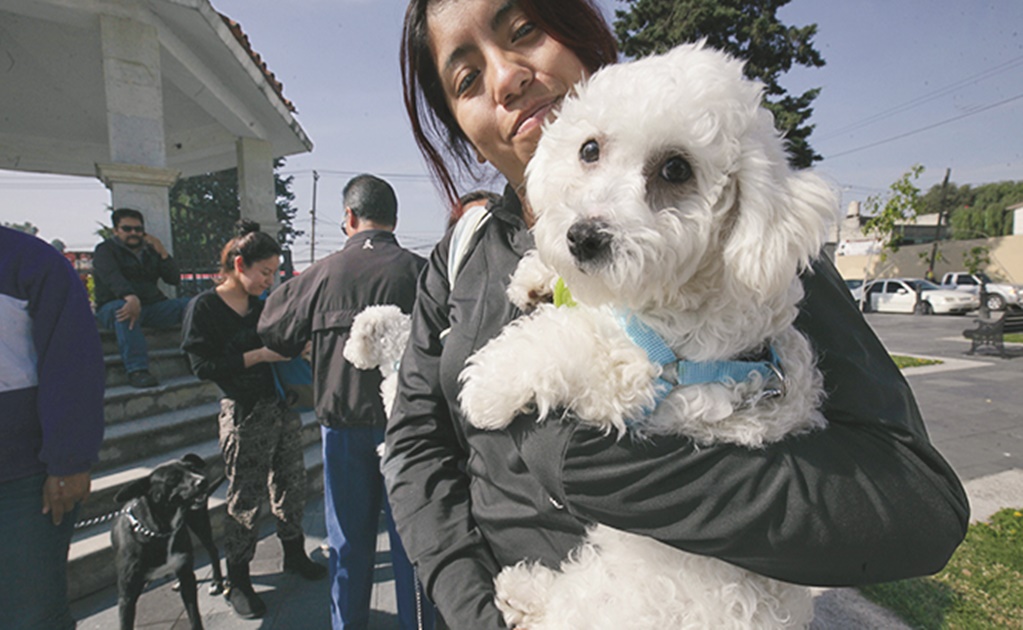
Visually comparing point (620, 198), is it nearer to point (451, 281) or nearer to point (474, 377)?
point (474, 377)

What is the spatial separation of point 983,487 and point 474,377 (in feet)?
21.3

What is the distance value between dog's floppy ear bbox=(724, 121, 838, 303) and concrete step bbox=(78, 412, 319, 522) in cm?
492

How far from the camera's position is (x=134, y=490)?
3.32m

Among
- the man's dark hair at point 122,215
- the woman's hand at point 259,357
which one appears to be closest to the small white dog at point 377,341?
the woman's hand at point 259,357

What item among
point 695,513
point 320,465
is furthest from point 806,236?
point 320,465

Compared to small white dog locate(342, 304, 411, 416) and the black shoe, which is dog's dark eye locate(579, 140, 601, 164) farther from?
the black shoe

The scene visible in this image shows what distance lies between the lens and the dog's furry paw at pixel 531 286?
1.37m

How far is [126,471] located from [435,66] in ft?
17.0

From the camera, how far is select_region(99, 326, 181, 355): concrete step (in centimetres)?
623

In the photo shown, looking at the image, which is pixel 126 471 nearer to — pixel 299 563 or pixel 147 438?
pixel 147 438

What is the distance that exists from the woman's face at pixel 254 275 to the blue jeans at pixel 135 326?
2243 mm

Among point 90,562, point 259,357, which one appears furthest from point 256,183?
point 90,562

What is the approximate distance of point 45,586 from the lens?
7.98 ft

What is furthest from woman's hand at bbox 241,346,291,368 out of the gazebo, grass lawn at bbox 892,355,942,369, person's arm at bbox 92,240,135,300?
grass lawn at bbox 892,355,942,369
